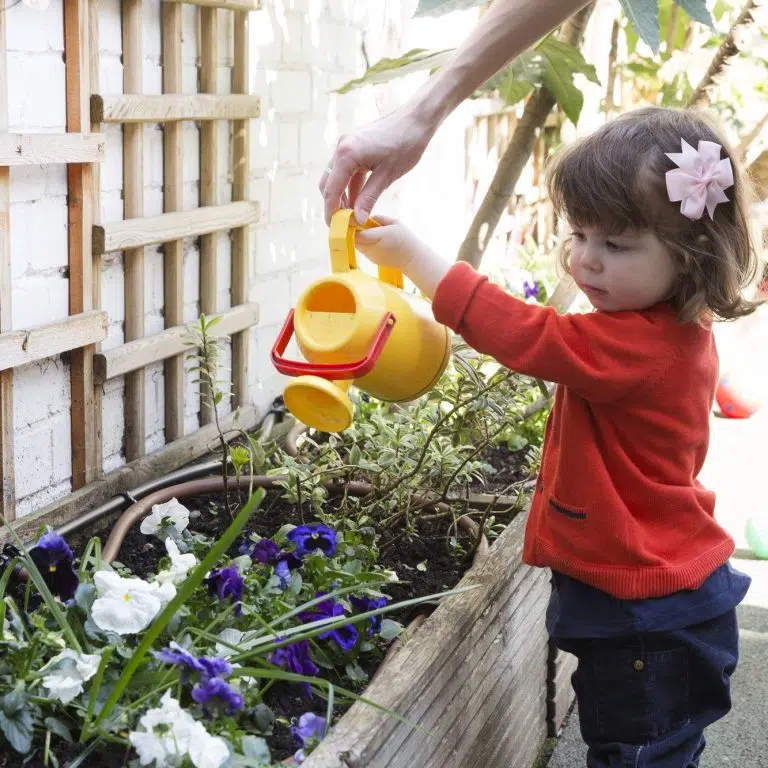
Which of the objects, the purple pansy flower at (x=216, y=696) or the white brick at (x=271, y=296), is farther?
the white brick at (x=271, y=296)

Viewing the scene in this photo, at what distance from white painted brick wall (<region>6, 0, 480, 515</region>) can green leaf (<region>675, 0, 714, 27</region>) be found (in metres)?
1.13

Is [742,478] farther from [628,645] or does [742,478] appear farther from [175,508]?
[175,508]

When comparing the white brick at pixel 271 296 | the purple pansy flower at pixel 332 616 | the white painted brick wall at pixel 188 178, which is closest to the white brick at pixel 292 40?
the white painted brick wall at pixel 188 178

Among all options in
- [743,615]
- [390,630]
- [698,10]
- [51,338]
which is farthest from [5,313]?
[743,615]

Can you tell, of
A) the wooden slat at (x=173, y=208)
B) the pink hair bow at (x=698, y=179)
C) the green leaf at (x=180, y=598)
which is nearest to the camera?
the green leaf at (x=180, y=598)

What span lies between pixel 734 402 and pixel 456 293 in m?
3.53

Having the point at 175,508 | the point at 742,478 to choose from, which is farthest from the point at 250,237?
the point at 742,478

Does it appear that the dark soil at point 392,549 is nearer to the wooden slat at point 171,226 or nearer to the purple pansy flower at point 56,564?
the purple pansy flower at point 56,564

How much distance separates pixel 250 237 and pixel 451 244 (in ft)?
6.83

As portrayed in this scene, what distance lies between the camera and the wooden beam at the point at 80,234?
81.9 inches

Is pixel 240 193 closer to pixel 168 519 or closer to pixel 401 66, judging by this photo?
pixel 401 66

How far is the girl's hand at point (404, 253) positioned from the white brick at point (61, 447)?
0.89 m

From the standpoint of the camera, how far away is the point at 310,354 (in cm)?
154

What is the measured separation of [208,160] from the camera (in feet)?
8.77
